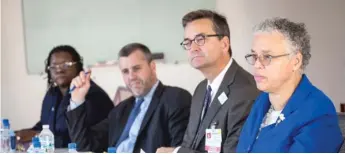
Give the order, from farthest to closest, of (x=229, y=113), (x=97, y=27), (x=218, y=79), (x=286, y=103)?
1. (x=97, y=27)
2. (x=218, y=79)
3. (x=229, y=113)
4. (x=286, y=103)

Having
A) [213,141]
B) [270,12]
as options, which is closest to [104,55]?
[270,12]

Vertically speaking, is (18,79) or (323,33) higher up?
(323,33)

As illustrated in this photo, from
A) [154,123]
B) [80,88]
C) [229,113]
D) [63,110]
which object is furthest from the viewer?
[63,110]

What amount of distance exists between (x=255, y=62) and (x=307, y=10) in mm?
1315

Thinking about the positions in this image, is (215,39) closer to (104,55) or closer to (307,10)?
(307,10)

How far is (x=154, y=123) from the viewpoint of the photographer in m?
2.84

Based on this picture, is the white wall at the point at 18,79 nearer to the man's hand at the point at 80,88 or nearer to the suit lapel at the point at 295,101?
the man's hand at the point at 80,88

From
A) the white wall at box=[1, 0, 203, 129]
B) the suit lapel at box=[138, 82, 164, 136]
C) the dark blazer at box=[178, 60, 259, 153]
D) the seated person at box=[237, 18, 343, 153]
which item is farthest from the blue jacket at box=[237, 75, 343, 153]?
the white wall at box=[1, 0, 203, 129]

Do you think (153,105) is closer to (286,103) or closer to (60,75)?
(60,75)

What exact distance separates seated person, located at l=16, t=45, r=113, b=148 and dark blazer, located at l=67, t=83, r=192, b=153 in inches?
5.5

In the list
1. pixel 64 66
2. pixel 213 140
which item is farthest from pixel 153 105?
pixel 64 66

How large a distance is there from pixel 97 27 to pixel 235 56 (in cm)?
126

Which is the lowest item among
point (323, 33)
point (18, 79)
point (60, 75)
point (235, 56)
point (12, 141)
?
point (12, 141)

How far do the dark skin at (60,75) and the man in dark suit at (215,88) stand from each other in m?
1.21
